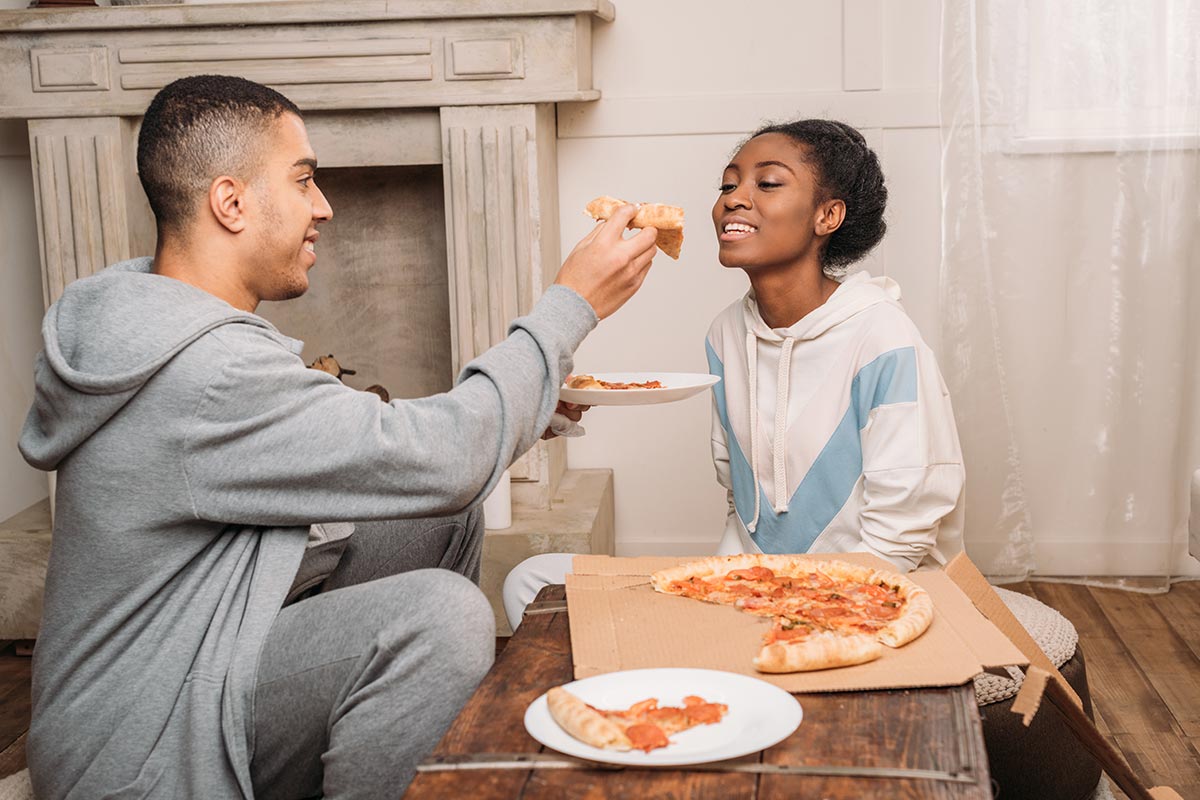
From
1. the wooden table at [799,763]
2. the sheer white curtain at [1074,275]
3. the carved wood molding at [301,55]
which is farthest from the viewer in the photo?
the sheer white curtain at [1074,275]

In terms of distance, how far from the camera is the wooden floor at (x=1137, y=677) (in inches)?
95.0

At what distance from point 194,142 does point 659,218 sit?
28.2 inches

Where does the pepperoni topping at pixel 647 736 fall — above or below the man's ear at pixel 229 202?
below

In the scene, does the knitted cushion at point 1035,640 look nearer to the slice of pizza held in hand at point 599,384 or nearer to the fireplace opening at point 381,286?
the slice of pizza held in hand at point 599,384

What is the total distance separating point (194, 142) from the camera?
5.52 ft

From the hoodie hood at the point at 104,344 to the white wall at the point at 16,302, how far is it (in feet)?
7.13

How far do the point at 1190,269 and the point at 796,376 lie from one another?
5.33ft

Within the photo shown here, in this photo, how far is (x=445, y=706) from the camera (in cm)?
145

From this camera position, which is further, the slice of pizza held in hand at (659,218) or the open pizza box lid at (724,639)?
the slice of pizza held in hand at (659,218)

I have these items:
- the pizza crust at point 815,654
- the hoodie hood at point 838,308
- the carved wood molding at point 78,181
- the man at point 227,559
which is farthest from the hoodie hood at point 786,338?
the carved wood molding at point 78,181

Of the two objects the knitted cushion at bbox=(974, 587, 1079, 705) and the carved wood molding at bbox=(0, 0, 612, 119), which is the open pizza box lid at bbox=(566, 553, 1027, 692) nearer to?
the knitted cushion at bbox=(974, 587, 1079, 705)

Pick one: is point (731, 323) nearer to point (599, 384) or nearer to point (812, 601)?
point (599, 384)

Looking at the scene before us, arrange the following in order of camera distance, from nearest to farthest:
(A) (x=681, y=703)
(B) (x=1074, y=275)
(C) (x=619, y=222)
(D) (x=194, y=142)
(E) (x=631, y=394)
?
1. (A) (x=681, y=703)
2. (D) (x=194, y=142)
3. (C) (x=619, y=222)
4. (E) (x=631, y=394)
5. (B) (x=1074, y=275)

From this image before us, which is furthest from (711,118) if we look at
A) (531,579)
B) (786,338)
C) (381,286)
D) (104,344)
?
(104,344)
